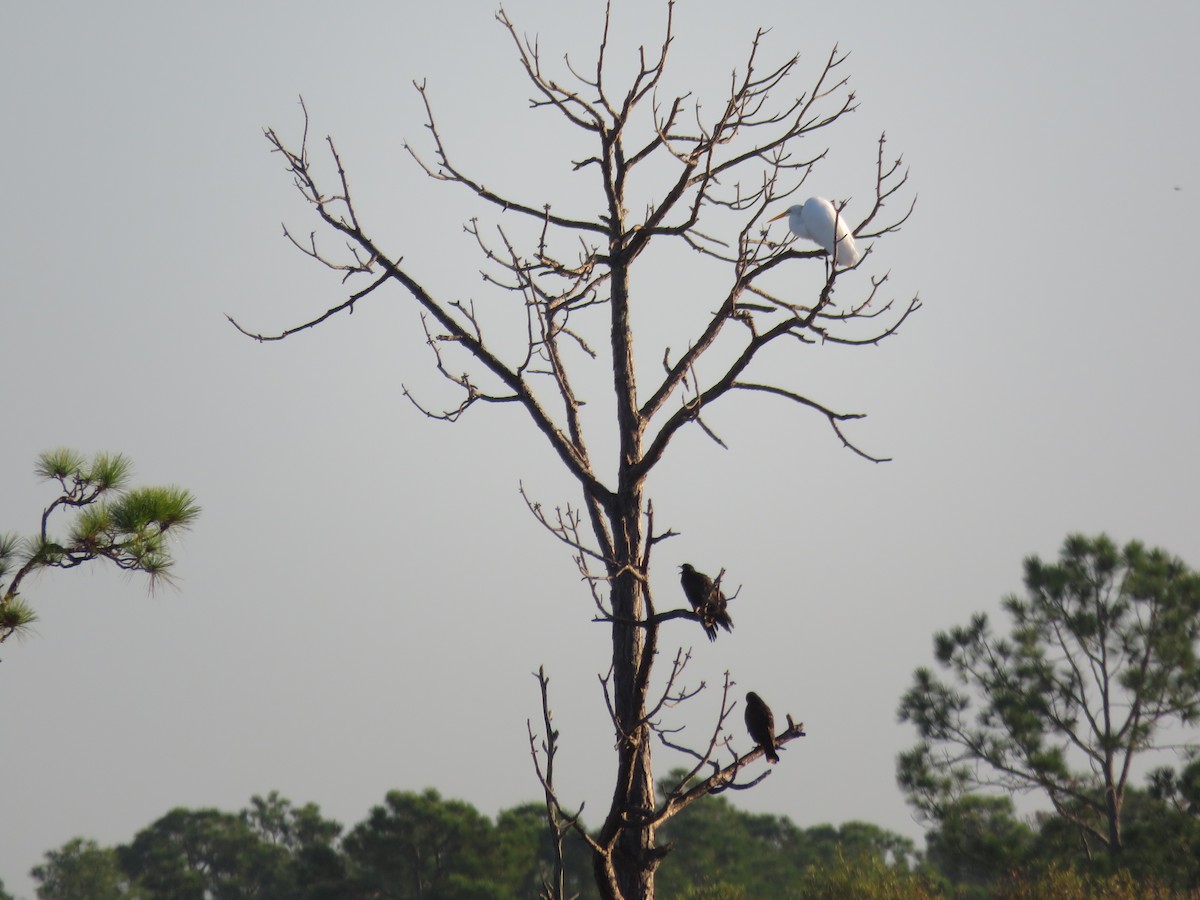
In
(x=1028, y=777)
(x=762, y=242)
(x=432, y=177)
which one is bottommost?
(x=762, y=242)

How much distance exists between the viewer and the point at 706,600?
11.6ft

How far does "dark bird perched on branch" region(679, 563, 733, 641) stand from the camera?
377 centimetres

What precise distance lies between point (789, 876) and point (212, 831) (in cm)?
1494

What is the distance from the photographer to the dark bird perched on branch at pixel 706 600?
3766mm

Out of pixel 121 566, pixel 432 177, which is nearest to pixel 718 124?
pixel 432 177

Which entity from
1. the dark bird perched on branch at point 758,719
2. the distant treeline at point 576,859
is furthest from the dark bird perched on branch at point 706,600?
the distant treeline at point 576,859

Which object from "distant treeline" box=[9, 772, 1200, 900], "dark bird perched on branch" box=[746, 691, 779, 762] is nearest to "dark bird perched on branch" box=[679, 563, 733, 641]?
"dark bird perched on branch" box=[746, 691, 779, 762]

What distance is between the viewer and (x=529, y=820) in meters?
25.3

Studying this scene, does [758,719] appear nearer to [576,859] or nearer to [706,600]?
[706,600]

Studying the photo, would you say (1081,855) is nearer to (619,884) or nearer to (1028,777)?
(1028,777)

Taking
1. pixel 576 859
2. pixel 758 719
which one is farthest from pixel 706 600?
pixel 576 859

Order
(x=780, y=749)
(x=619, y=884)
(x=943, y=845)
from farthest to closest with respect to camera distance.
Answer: (x=943, y=845) → (x=780, y=749) → (x=619, y=884)

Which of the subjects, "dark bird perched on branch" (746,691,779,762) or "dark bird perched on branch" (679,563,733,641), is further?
"dark bird perched on branch" (746,691,779,762)

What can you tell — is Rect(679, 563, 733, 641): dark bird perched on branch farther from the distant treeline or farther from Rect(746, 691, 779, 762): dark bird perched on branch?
the distant treeline
